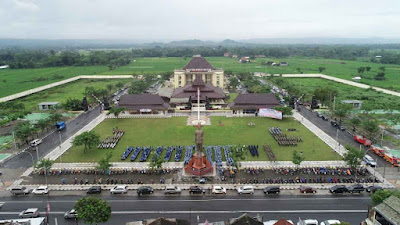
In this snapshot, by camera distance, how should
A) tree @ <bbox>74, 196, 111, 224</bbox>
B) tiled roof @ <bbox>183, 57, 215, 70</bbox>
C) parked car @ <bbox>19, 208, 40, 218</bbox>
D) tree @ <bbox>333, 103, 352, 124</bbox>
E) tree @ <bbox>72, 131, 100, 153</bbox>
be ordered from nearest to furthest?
tree @ <bbox>74, 196, 111, 224</bbox>, parked car @ <bbox>19, 208, 40, 218</bbox>, tree @ <bbox>72, 131, 100, 153</bbox>, tree @ <bbox>333, 103, 352, 124</bbox>, tiled roof @ <bbox>183, 57, 215, 70</bbox>

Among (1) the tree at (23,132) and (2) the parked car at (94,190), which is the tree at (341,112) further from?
(1) the tree at (23,132)

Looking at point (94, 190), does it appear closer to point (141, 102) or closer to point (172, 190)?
point (172, 190)

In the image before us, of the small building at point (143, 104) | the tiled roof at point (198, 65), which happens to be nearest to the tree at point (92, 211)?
the small building at point (143, 104)

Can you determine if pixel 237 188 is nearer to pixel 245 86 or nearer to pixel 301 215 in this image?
pixel 301 215

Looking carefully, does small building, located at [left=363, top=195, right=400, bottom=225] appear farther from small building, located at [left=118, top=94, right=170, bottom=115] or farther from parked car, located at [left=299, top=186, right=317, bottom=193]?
small building, located at [left=118, top=94, right=170, bottom=115]

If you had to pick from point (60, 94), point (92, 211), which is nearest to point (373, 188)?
point (92, 211)

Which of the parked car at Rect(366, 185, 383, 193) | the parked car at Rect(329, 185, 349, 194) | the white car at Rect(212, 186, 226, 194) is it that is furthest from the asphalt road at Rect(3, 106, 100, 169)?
the parked car at Rect(366, 185, 383, 193)
